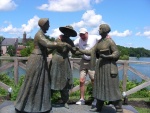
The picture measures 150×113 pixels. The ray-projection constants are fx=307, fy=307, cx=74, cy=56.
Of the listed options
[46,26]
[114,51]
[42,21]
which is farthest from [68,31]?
[114,51]

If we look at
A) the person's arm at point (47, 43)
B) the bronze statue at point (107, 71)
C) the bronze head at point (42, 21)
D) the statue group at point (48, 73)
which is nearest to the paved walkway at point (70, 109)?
the statue group at point (48, 73)

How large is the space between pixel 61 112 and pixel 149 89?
5.53m

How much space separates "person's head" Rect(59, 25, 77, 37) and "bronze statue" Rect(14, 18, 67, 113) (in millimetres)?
499

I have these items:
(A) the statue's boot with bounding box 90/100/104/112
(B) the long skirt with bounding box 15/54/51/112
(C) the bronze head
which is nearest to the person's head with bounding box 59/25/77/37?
(C) the bronze head

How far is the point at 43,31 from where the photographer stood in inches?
254

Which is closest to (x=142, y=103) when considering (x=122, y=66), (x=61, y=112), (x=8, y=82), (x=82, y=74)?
(x=122, y=66)

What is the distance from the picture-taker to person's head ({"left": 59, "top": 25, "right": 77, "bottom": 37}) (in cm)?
682

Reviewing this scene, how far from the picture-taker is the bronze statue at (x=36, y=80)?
6340 millimetres

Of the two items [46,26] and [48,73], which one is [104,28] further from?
[48,73]

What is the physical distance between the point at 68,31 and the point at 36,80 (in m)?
1.35

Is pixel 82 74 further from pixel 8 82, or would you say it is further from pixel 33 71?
A: pixel 8 82

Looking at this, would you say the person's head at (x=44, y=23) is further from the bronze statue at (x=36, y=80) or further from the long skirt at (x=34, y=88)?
the long skirt at (x=34, y=88)

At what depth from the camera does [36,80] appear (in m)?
6.38

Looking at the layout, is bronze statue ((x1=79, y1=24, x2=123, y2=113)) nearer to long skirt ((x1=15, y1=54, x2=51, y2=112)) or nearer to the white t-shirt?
the white t-shirt
